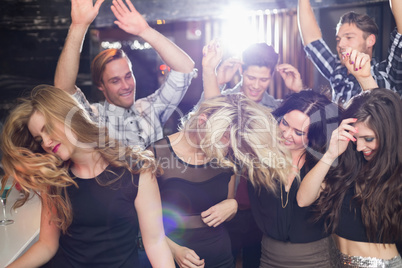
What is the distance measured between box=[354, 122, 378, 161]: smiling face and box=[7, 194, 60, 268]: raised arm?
4.88ft

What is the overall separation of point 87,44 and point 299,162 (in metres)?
2.13

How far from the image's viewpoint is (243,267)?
8.24 feet

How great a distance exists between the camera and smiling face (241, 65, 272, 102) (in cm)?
290

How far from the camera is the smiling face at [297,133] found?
83.0 inches

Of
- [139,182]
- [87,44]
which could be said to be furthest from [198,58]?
[139,182]

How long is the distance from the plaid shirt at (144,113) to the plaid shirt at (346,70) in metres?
0.93

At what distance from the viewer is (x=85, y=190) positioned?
1651 mm

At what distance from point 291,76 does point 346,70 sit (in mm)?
401

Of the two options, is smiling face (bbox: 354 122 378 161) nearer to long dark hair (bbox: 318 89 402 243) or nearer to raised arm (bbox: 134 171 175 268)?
long dark hair (bbox: 318 89 402 243)

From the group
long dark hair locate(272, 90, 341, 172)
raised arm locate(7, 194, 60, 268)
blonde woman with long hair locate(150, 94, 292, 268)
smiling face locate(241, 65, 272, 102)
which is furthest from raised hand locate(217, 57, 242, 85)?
raised arm locate(7, 194, 60, 268)

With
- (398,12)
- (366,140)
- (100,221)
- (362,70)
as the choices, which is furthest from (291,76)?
(100,221)

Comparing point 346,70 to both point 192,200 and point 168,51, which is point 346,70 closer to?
point 168,51

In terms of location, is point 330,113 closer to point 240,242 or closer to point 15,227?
point 240,242

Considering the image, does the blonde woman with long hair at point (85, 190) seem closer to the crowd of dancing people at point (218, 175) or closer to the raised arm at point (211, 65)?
the crowd of dancing people at point (218, 175)
